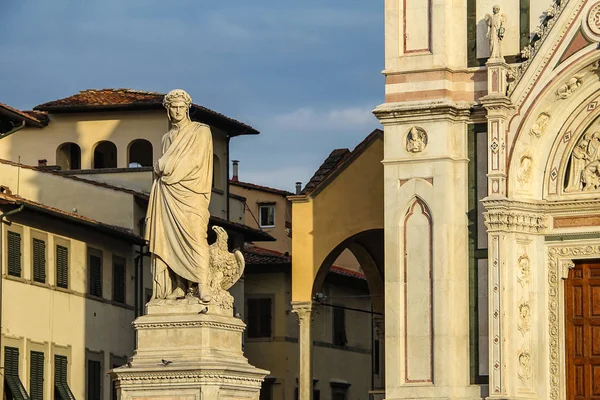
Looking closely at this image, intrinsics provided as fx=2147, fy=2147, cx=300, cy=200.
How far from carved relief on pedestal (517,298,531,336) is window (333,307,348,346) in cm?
2620

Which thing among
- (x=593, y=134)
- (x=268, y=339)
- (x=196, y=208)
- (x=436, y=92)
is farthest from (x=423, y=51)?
(x=268, y=339)

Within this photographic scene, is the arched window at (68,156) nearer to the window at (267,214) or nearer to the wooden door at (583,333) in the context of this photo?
the window at (267,214)

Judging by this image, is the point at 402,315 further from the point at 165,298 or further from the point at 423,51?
the point at 165,298

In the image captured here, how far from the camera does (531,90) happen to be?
35812mm

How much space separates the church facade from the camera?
3572cm

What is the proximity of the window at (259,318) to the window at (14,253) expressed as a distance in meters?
14.4

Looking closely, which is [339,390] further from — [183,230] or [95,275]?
[183,230]

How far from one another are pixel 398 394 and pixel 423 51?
5862mm

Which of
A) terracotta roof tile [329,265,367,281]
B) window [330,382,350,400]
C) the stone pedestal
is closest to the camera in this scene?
the stone pedestal

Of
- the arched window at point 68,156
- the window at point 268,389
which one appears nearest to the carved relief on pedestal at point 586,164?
the arched window at point 68,156

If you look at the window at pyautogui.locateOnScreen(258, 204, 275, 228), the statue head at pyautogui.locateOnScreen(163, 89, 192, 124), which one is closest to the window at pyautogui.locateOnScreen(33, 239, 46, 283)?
the statue head at pyautogui.locateOnScreen(163, 89, 192, 124)

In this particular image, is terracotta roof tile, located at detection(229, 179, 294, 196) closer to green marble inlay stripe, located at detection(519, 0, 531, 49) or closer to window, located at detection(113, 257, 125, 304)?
window, located at detection(113, 257, 125, 304)

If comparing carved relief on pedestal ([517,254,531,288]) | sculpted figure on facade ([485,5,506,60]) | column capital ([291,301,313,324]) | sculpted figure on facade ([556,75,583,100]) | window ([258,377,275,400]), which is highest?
sculpted figure on facade ([485,5,506,60])

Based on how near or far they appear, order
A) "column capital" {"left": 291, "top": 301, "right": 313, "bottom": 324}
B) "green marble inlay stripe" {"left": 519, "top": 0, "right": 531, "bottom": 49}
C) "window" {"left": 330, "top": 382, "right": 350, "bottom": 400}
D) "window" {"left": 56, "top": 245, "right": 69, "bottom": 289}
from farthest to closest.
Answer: "window" {"left": 330, "top": 382, "right": 350, "bottom": 400}
"window" {"left": 56, "top": 245, "right": 69, "bottom": 289}
"column capital" {"left": 291, "top": 301, "right": 313, "bottom": 324}
"green marble inlay stripe" {"left": 519, "top": 0, "right": 531, "bottom": 49}
